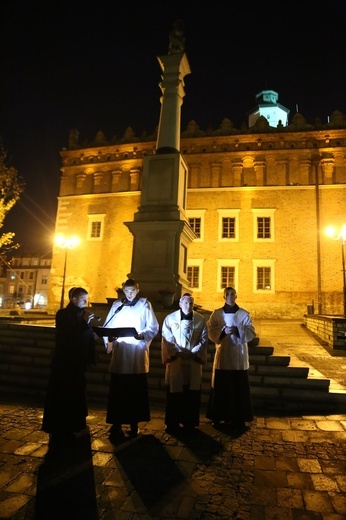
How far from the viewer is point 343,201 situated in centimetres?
2191

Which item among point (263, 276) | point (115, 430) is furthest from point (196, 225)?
point (115, 430)

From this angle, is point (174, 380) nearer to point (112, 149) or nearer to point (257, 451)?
point (257, 451)

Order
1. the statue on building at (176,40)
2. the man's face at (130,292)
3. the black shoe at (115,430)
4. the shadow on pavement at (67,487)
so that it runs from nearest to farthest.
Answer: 1. the shadow on pavement at (67,487)
2. the black shoe at (115,430)
3. the man's face at (130,292)
4. the statue on building at (176,40)

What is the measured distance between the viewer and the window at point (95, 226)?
25578 millimetres

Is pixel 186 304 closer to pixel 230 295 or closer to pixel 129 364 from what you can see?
pixel 230 295

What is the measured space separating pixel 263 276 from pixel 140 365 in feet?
62.1

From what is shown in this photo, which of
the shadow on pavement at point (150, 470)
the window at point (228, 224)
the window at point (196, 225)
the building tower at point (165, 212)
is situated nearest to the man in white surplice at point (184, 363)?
the shadow on pavement at point (150, 470)

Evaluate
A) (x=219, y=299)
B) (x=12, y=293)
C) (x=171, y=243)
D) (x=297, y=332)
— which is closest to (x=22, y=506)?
(x=171, y=243)

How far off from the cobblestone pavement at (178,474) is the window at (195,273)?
59.7 ft

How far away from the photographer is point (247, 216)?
2319 centimetres

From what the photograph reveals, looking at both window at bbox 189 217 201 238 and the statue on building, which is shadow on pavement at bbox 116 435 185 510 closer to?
the statue on building

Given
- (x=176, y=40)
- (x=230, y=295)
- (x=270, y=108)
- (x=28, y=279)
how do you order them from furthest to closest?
(x=28, y=279)
(x=270, y=108)
(x=176, y=40)
(x=230, y=295)

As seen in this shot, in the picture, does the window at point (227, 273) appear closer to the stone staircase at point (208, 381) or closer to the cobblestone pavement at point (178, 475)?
the stone staircase at point (208, 381)

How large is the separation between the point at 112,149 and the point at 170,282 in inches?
820
